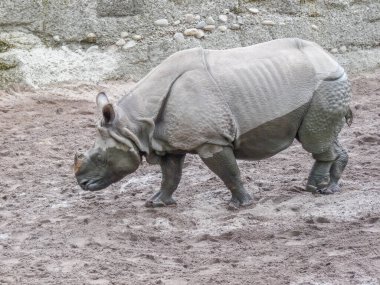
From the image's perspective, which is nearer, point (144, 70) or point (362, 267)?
point (362, 267)

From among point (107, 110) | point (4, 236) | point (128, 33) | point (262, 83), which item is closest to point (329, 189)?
point (262, 83)

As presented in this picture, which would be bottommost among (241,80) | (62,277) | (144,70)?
(144,70)

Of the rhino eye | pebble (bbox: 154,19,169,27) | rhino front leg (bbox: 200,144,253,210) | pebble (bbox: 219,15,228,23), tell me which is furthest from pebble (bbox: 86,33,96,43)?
rhino front leg (bbox: 200,144,253,210)

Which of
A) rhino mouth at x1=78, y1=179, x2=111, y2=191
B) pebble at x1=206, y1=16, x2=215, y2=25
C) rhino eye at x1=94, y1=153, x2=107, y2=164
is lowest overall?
pebble at x1=206, y1=16, x2=215, y2=25

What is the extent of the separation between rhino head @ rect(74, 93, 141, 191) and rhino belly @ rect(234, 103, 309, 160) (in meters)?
0.80

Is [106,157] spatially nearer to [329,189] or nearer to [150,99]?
[150,99]

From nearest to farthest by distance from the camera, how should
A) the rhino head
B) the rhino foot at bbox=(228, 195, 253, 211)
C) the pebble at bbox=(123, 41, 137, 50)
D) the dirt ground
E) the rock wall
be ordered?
1. the dirt ground
2. the rhino head
3. the rhino foot at bbox=(228, 195, 253, 211)
4. the rock wall
5. the pebble at bbox=(123, 41, 137, 50)

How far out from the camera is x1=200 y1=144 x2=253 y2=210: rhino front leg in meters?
6.59

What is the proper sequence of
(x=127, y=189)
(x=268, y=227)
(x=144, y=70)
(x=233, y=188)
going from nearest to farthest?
(x=268, y=227)
(x=233, y=188)
(x=127, y=189)
(x=144, y=70)

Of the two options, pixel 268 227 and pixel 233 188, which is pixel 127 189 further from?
pixel 268 227

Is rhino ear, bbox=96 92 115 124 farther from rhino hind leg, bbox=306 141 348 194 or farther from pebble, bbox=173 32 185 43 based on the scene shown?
pebble, bbox=173 32 185 43

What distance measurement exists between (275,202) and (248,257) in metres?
1.18

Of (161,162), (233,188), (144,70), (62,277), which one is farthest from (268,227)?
(144,70)

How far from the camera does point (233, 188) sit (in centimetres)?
682
